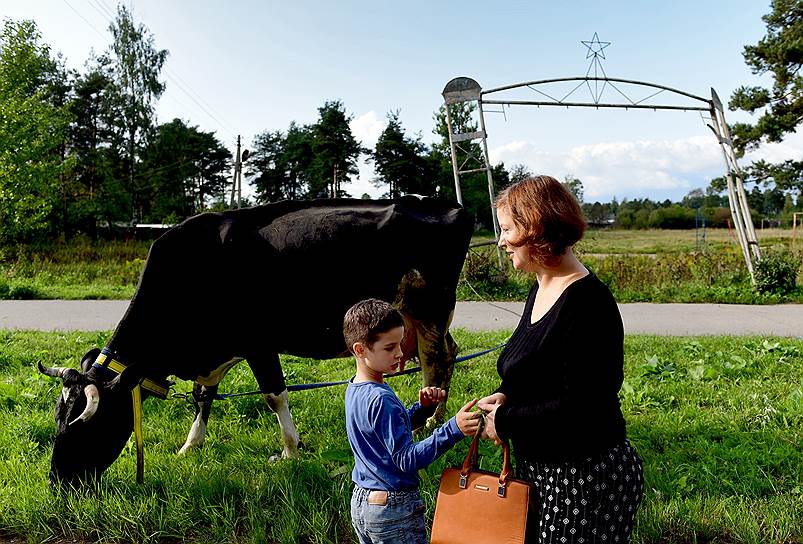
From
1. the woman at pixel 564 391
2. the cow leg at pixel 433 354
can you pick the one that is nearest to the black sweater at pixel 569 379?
the woman at pixel 564 391

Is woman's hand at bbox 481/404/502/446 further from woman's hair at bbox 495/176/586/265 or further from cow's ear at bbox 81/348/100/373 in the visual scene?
cow's ear at bbox 81/348/100/373

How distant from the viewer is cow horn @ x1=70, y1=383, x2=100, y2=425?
390cm

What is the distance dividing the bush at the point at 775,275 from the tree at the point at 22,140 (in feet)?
75.5

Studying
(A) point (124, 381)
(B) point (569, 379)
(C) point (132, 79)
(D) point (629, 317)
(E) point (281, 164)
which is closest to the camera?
(B) point (569, 379)

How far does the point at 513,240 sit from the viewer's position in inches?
92.6

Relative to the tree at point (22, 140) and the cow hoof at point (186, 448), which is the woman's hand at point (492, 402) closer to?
the cow hoof at point (186, 448)

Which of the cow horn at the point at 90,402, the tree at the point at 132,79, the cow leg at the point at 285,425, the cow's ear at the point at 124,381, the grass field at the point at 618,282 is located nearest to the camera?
the cow horn at the point at 90,402

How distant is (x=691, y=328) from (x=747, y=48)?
1644 centimetres

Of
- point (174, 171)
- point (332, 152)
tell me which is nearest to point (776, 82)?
point (332, 152)

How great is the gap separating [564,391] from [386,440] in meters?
0.67

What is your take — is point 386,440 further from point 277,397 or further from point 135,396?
point 277,397

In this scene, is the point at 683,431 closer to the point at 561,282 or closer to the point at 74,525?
the point at 561,282

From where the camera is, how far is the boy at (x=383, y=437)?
234 centimetres

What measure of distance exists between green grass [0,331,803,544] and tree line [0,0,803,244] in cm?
821
